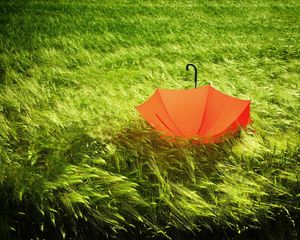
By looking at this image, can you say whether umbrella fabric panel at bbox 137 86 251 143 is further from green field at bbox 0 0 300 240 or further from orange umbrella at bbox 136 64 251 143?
green field at bbox 0 0 300 240

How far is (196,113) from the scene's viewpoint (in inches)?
91.3

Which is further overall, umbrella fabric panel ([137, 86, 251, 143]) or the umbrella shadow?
umbrella fabric panel ([137, 86, 251, 143])

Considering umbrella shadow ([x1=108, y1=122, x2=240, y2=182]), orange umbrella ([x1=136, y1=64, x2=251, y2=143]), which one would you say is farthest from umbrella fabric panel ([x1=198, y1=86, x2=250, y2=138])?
umbrella shadow ([x1=108, y1=122, x2=240, y2=182])

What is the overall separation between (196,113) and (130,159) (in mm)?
622

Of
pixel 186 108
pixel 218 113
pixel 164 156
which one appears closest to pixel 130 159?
pixel 164 156

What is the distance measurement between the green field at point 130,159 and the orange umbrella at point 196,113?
4.6 inches

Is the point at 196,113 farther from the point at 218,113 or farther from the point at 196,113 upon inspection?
the point at 218,113

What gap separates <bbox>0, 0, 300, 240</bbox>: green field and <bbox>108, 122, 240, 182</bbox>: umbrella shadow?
0.03 ft

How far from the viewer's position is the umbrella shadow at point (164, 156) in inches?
84.3

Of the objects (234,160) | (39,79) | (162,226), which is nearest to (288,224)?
(234,160)

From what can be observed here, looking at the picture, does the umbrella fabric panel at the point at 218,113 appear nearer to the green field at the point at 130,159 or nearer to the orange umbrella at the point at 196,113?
the orange umbrella at the point at 196,113

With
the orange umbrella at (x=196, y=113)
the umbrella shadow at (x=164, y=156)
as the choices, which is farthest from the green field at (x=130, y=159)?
the orange umbrella at (x=196, y=113)

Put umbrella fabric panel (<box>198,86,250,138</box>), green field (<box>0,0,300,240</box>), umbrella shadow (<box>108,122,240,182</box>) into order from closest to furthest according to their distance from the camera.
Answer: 1. green field (<box>0,0,300,240</box>)
2. umbrella shadow (<box>108,122,240,182</box>)
3. umbrella fabric panel (<box>198,86,250,138</box>)

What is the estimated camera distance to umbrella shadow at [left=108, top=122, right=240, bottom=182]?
2141 millimetres
